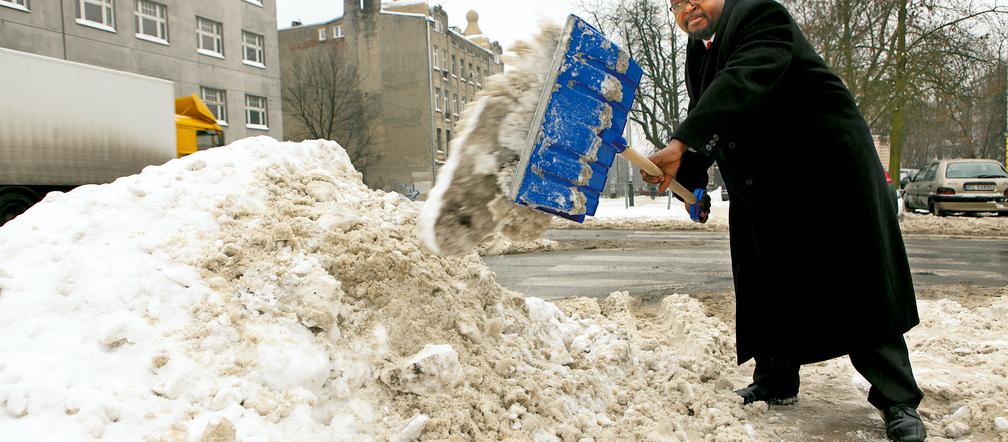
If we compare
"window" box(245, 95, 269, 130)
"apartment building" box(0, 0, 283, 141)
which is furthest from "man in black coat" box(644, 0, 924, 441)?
"window" box(245, 95, 269, 130)

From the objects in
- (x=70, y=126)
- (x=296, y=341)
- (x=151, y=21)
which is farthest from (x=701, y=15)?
(x=151, y=21)

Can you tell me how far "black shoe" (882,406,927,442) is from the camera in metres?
2.53

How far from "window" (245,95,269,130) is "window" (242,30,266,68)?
1387 millimetres

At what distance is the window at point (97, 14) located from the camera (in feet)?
67.3

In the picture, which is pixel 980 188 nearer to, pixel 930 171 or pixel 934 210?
pixel 934 210

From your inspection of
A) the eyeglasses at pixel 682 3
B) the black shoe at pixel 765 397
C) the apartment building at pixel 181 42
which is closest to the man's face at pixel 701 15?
the eyeglasses at pixel 682 3

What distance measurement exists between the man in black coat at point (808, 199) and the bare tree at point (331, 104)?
117 ft

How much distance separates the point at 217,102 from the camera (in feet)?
85.4

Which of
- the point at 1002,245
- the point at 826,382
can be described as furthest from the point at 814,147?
the point at 1002,245

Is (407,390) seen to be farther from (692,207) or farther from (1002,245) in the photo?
(1002,245)

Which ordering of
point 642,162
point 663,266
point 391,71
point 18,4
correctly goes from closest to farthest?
1. point 642,162
2. point 663,266
3. point 18,4
4. point 391,71

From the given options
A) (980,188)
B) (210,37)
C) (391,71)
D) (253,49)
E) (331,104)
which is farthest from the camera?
(391,71)

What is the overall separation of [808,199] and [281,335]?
2061 millimetres

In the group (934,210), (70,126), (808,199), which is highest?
(70,126)
